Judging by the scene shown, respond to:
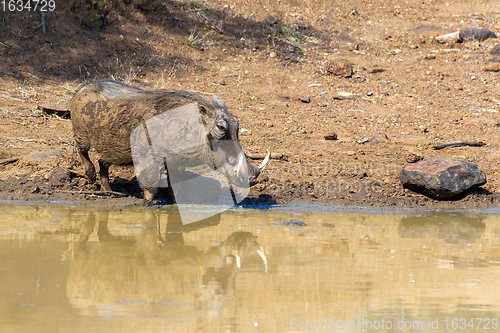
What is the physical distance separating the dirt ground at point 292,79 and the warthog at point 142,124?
718 millimetres

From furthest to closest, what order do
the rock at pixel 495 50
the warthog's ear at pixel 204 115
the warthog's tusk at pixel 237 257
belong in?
the rock at pixel 495 50
the warthog's ear at pixel 204 115
the warthog's tusk at pixel 237 257

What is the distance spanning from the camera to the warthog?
5.08 m

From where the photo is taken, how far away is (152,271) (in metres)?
3.50

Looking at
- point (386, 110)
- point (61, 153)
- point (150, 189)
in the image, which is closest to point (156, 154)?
point (150, 189)

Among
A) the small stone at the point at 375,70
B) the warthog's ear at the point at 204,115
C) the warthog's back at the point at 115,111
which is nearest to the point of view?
the warthog's ear at the point at 204,115

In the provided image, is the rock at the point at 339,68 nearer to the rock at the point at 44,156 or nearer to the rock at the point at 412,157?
the rock at the point at 412,157

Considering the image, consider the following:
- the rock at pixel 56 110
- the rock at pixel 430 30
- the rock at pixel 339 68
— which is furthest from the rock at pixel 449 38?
the rock at pixel 56 110

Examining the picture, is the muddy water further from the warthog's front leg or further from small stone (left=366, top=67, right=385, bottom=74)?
small stone (left=366, top=67, right=385, bottom=74)

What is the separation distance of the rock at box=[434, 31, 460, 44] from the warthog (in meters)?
7.70

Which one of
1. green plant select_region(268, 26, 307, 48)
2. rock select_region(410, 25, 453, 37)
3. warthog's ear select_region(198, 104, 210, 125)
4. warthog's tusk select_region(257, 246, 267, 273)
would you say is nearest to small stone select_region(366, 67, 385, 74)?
green plant select_region(268, 26, 307, 48)

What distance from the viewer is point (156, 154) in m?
5.25

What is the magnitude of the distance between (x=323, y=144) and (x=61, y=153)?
10.9 feet

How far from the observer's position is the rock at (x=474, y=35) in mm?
11383

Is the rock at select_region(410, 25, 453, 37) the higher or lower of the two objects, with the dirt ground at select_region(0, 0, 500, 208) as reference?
higher
